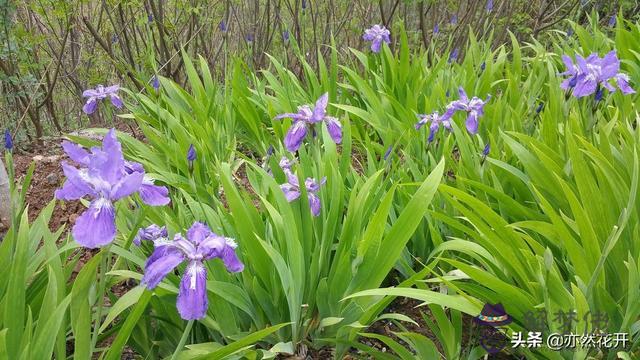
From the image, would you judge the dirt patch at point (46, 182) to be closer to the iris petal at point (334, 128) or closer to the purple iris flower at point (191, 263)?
the iris petal at point (334, 128)

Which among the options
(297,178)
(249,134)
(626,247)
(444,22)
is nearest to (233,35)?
(444,22)

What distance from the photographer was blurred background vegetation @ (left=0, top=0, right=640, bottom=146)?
11.5 feet

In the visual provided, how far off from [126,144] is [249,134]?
0.74 m

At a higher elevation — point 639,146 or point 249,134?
point 639,146

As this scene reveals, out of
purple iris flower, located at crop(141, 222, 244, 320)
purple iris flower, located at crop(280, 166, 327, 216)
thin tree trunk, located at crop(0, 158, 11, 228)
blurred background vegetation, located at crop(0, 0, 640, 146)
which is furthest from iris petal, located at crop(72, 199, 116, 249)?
blurred background vegetation, located at crop(0, 0, 640, 146)

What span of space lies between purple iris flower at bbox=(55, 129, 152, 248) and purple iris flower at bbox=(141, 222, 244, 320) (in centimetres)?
10

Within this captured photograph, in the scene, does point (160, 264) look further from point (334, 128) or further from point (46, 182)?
point (46, 182)

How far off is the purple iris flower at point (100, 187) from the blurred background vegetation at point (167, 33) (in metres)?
2.27

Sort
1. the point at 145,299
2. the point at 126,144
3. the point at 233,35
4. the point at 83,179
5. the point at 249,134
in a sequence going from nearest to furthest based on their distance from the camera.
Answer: the point at 83,179 → the point at 145,299 → the point at 126,144 → the point at 249,134 → the point at 233,35

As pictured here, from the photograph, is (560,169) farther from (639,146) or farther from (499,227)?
(499,227)

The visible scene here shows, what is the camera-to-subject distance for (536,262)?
135cm

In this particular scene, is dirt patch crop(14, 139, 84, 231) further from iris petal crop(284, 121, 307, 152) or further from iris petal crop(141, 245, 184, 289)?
iris petal crop(141, 245, 184, 289)

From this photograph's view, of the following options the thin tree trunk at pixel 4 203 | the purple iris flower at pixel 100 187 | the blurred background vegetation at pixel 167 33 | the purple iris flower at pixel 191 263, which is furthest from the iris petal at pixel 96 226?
the blurred background vegetation at pixel 167 33

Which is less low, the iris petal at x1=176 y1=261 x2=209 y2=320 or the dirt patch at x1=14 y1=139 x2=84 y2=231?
the iris petal at x1=176 y1=261 x2=209 y2=320
